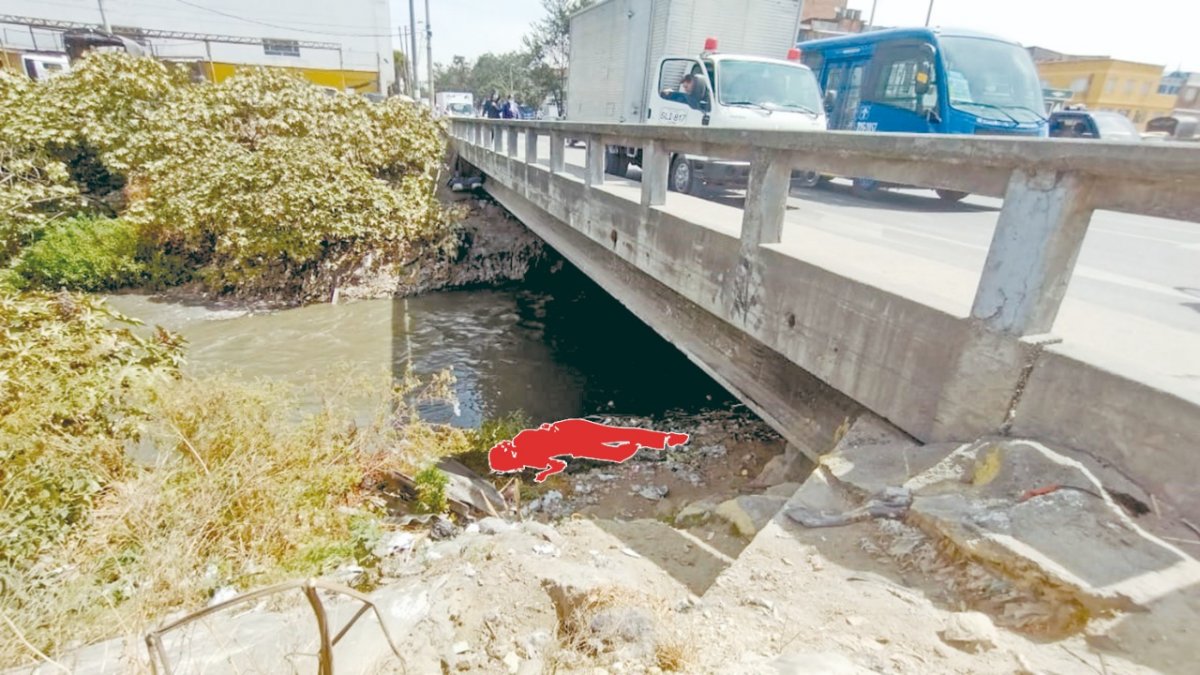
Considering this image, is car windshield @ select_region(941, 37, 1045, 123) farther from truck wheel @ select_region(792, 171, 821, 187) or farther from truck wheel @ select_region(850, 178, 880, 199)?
truck wheel @ select_region(792, 171, 821, 187)

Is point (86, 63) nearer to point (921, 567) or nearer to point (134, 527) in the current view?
point (134, 527)

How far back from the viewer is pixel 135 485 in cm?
425

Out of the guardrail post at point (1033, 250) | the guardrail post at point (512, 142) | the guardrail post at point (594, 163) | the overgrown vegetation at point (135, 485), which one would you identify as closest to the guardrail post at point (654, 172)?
the guardrail post at point (594, 163)

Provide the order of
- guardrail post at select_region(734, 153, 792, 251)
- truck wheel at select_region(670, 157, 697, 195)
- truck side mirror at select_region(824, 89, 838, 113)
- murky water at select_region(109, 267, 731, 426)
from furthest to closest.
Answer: truck side mirror at select_region(824, 89, 838, 113) < murky water at select_region(109, 267, 731, 426) < truck wheel at select_region(670, 157, 697, 195) < guardrail post at select_region(734, 153, 792, 251)

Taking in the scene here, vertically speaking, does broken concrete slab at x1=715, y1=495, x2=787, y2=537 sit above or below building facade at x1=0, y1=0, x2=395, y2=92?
below

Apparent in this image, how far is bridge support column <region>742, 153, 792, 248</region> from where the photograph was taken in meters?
3.87

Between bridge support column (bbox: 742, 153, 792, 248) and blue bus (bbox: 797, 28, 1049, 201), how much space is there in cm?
680

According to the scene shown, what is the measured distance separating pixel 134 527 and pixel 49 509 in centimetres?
62

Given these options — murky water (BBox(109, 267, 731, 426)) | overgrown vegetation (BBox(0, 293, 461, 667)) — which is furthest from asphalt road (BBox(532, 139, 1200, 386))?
overgrown vegetation (BBox(0, 293, 461, 667))

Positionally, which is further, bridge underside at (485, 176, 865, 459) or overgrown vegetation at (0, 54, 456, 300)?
overgrown vegetation at (0, 54, 456, 300)

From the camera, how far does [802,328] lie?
3.72 m

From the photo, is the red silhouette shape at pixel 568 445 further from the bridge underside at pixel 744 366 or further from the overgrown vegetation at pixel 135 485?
the bridge underside at pixel 744 366

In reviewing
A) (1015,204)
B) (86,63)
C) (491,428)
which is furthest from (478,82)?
(1015,204)

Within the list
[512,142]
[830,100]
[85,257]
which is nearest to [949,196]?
[830,100]
